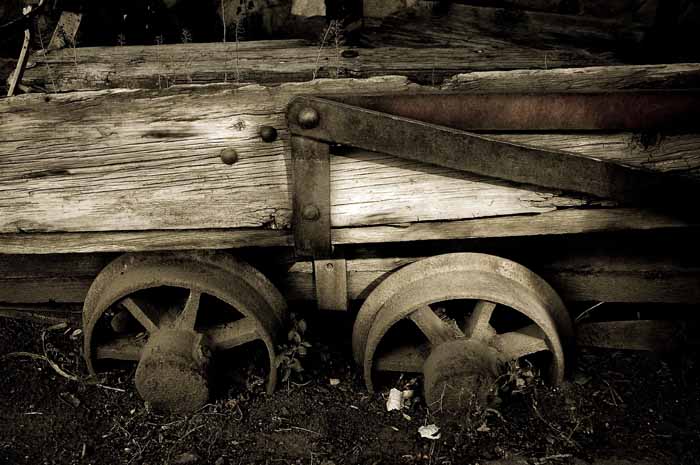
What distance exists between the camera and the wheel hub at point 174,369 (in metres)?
2.71

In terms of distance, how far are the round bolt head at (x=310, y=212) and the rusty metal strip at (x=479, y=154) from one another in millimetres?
293

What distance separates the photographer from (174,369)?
2.72 meters

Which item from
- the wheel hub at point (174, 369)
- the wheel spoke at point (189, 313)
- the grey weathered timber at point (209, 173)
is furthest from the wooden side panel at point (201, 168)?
the wheel hub at point (174, 369)

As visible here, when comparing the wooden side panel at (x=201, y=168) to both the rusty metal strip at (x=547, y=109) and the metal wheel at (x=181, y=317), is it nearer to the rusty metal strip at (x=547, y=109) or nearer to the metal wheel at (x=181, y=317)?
the rusty metal strip at (x=547, y=109)

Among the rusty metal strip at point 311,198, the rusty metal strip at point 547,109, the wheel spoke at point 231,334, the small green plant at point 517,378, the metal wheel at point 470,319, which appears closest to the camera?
the rusty metal strip at point 547,109

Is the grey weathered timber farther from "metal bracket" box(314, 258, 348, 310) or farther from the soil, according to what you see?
the soil

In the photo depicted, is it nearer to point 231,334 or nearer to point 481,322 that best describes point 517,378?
Answer: point 481,322

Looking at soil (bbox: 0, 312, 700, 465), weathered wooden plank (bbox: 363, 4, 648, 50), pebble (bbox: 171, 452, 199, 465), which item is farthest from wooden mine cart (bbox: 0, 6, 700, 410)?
weathered wooden plank (bbox: 363, 4, 648, 50)

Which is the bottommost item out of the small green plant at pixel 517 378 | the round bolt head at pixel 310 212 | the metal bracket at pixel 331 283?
the small green plant at pixel 517 378

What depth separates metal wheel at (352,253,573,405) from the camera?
256 centimetres

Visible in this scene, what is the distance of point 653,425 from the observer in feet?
8.92

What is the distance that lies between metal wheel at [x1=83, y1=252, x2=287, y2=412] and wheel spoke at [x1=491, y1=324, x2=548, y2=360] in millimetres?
987

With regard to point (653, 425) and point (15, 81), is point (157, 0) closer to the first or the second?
point (15, 81)

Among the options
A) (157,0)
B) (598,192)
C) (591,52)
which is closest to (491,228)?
(598,192)
